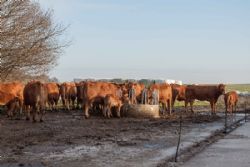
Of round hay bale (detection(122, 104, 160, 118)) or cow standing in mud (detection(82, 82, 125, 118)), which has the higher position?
cow standing in mud (detection(82, 82, 125, 118))

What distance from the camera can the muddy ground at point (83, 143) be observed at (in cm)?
1296

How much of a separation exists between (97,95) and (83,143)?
13065mm

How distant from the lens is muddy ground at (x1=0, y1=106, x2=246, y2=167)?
13.0 meters

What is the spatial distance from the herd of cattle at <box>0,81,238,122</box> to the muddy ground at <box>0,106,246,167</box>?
212 cm

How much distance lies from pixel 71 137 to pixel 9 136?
6.25 feet

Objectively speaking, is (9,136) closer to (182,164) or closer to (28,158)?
(28,158)

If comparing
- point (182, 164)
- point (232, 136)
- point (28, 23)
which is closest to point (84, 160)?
point (182, 164)

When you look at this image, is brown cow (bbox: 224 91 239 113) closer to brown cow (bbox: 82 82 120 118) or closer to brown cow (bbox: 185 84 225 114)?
brown cow (bbox: 185 84 225 114)

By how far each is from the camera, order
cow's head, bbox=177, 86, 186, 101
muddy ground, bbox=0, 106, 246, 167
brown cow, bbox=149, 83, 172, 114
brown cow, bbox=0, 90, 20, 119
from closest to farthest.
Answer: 1. muddy ground, bbox=0, 106, 246, 167
2. brown cow, bbox=0, 90, 20, 119
3. brown cow, bbox=149, 83, 172, 114
4. cow's head, bbox=177, 86, 186, 101

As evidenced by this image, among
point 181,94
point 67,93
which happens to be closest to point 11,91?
point 67,93

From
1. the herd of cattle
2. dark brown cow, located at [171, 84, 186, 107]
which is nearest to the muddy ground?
the herd of cattle

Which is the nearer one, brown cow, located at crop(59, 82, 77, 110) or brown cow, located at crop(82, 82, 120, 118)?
brown cow, located at crop(82, 82, 120, 118)

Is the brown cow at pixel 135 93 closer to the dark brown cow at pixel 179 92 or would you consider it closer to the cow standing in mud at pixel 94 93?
the cow standing in mud at pixel 94 93

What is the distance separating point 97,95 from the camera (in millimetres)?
29453
